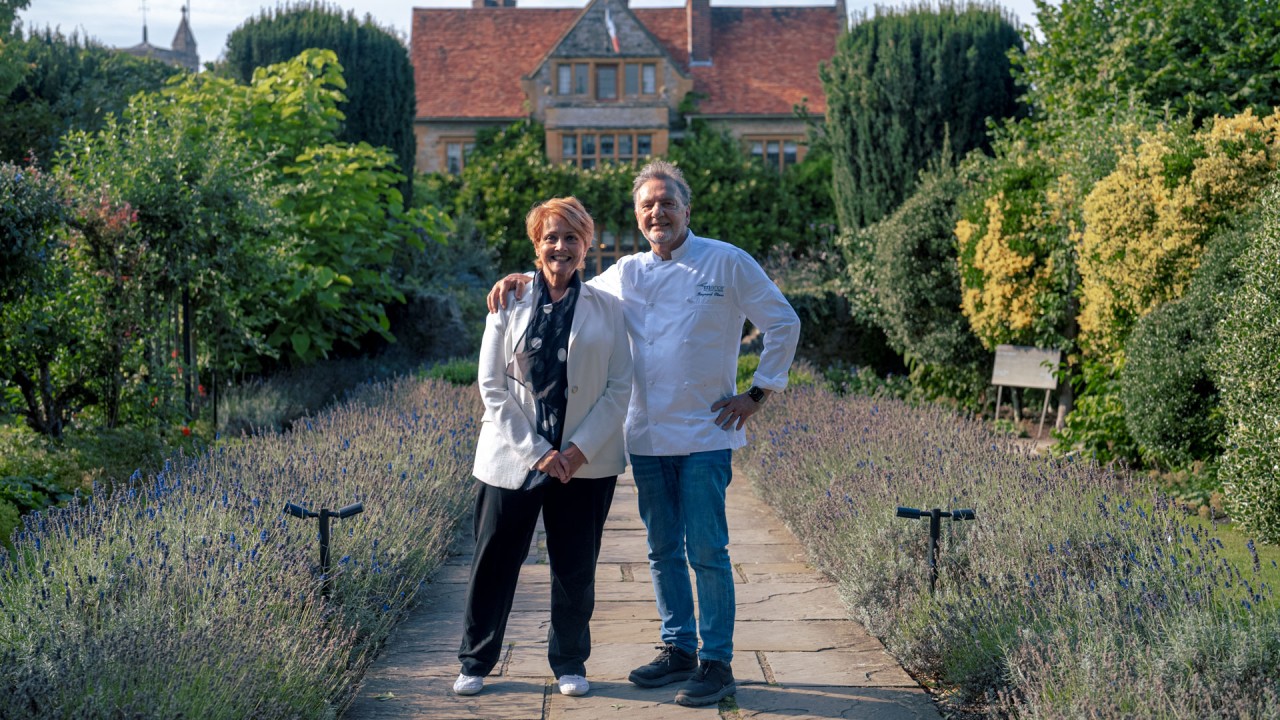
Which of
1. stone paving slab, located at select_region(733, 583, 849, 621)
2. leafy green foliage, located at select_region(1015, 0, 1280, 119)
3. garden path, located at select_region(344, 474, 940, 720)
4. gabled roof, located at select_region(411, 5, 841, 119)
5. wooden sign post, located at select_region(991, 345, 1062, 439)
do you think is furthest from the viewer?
gabled roof, located at select_region(411, 5, 841, 119)

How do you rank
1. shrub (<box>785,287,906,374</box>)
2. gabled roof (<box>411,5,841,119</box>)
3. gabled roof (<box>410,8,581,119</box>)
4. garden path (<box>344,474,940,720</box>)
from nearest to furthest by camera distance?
garden path (<box>344,474,940,720</box>) → shrub (<box>785,287,906,374</box>) → gabled roof (<box>411,5,841,119</box>) → gabled roof (<box>410,8,581,119</box>)

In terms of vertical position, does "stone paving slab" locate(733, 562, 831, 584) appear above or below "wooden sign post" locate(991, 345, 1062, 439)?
below

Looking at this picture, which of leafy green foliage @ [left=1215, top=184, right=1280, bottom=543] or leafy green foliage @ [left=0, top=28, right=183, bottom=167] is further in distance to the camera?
leafy green foliage @ [left=0, top=28, right=183, bottom=167]

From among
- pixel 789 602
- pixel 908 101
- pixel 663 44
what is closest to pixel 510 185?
pixel 663 44

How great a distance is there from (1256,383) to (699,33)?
84.1ft

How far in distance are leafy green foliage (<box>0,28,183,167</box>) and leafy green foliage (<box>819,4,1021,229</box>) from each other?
32.0 ft

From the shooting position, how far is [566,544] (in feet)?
13.7

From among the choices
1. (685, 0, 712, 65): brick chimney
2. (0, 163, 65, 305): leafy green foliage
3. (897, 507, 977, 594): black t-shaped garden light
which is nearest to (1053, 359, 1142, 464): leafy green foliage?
(897, 507, 977, 594): black t-shaped garden light

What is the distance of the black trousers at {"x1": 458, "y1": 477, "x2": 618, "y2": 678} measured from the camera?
4125mm

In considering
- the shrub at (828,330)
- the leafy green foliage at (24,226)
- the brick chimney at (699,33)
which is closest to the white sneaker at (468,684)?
the leafy green foliage at (24,226)

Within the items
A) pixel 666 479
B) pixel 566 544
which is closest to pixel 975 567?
pixel 666 479

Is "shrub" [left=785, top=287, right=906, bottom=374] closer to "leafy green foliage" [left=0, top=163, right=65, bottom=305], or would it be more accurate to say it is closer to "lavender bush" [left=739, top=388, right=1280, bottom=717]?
"lavender bush" [left=739, top=388, right=1280, bottom=717]

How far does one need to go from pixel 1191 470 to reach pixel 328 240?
8.32 meters

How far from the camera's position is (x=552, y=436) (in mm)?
4043
